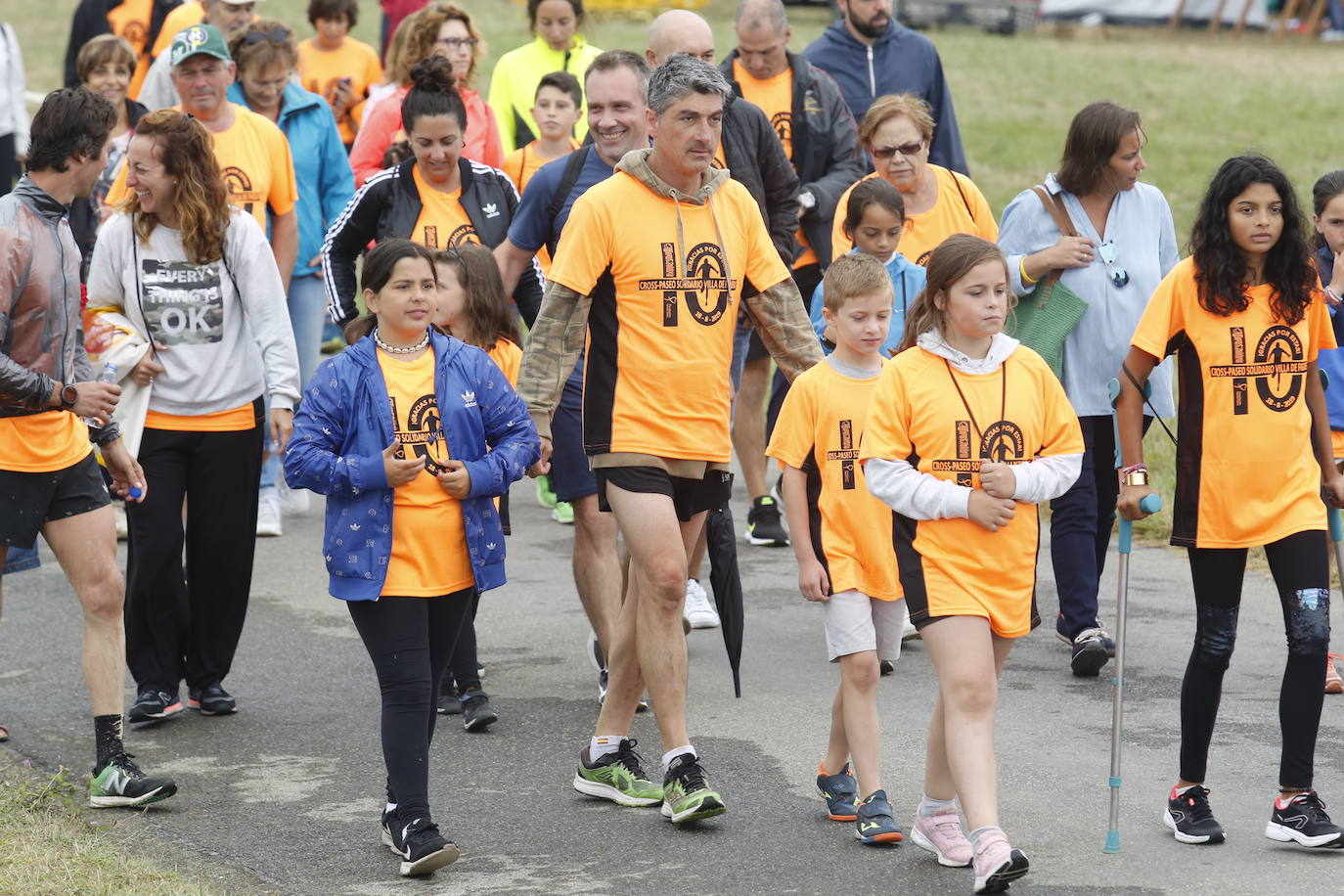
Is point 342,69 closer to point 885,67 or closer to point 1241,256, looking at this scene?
point 885,67

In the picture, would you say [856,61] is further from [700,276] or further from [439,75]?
[700,276]

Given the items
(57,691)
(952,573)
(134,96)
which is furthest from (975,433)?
(134,96)

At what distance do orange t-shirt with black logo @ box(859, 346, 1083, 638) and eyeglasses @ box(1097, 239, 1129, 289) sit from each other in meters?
2.23

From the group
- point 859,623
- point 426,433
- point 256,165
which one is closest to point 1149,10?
point 256,165

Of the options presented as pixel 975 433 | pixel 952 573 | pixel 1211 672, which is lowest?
pixel 1211 672

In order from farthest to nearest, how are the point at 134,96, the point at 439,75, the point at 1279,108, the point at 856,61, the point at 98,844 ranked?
the point at 1279,108
the point at 134,96
the point at 856,61
the point at 439,75
the point at 98,844

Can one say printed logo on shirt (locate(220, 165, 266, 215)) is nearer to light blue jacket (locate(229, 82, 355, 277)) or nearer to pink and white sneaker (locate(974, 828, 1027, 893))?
Result: light blue jacket (locate(229, 82, 355, 277))

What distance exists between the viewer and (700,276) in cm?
586

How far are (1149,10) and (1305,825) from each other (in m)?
30.5

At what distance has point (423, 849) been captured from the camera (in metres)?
5.29

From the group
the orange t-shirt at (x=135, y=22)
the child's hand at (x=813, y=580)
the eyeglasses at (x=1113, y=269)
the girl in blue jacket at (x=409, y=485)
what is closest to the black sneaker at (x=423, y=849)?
the girl in blue jacket at (x=409, y=485)

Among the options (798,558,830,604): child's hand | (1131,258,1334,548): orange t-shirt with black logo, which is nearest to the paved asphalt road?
(798,558,830,604): child's hand

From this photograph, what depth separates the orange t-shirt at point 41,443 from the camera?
19.4ft

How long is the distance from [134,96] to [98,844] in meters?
7.44
